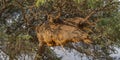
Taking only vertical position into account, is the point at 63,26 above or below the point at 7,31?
above


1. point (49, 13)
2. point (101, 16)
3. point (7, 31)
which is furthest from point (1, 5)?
point (101, 16)

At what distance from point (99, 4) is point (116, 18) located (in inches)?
14.8

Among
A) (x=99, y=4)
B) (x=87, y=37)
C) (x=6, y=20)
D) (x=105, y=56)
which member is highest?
(x=99, y=4)

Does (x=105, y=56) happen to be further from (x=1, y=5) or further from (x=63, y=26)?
(x=1, y=5)

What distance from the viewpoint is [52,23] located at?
197 inches

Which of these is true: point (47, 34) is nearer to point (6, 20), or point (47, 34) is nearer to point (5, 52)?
point (5, 52)

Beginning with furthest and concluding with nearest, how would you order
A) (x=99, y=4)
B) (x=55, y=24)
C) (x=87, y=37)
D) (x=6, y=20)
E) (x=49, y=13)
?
(x=6, y=20) < (x=49, y=13) < (x=55, y=24) < (x=87, y=37) < (x=99, y=4)

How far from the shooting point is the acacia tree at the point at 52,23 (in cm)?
466

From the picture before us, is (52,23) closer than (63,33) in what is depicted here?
No

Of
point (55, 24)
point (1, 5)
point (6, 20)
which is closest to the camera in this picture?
point (55, 24)

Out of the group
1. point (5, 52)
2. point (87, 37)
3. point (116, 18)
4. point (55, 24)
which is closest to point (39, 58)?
point (5, 52)

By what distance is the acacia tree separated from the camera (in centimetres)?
466

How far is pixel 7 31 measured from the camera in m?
5.89

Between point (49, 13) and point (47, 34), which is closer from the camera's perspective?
point (47, 34)
